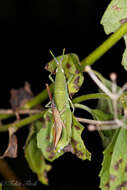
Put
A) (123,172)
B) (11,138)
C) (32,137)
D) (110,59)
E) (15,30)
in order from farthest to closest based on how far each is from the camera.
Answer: (15,30)
(110,59)
(32,137)
(11,138)
(123,172)

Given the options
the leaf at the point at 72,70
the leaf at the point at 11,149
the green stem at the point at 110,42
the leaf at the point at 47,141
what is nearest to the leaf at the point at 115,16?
the green stem at the point at 110,42

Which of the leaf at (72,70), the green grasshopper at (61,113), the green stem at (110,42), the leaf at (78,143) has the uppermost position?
the green stem at (110,42)

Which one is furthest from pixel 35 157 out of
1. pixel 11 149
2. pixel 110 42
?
pixel 110 42

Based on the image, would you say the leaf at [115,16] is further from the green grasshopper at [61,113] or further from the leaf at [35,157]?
the leaf at [35,157]

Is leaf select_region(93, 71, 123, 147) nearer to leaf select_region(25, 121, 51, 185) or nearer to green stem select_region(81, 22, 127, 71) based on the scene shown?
green stem select_region(81, 22, 127, 71)

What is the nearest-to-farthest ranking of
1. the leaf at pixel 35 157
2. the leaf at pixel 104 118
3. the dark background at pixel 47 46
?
1. the leaf at pixel 104 118
2. the leaf at pixel 35 157
3. the dark background at pixel 47 46

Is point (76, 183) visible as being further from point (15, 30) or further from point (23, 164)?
point (15, 30)

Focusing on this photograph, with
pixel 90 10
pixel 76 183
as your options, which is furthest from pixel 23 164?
pixel 90 10
